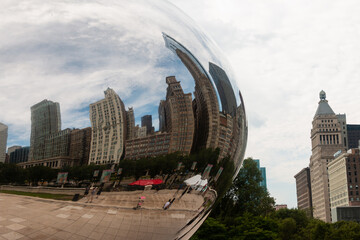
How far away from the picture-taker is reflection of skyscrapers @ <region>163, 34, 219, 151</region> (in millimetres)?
2765

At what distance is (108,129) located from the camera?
246 cm

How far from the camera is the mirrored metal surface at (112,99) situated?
7.80ft

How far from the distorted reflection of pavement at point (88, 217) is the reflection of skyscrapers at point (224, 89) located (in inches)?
36.5

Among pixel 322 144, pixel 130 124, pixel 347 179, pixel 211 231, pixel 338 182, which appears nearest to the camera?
pixel 130 124

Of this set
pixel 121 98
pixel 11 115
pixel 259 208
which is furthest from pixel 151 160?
pixel 259 208

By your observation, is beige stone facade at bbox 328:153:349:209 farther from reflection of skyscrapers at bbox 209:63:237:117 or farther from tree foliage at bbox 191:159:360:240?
→ reflection of skyscrapers at bbox 209:63:237:117

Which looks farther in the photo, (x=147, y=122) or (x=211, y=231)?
(x=211, y=231)

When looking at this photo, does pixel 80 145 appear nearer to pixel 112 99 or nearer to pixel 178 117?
pixel 112 99

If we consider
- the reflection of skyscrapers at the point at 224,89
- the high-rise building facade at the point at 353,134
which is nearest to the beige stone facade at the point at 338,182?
the high-rise building facade at the point at 353,134

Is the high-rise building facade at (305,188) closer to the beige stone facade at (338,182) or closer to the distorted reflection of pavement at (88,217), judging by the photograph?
the beige stone facade at (338,182)

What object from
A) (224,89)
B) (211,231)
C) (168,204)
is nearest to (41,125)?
(168,204)

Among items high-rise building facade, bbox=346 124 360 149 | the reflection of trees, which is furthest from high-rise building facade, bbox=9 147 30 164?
high-rise building facade, bbox=346 124 360 149

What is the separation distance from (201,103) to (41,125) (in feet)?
3.84

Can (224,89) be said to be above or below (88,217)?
above
